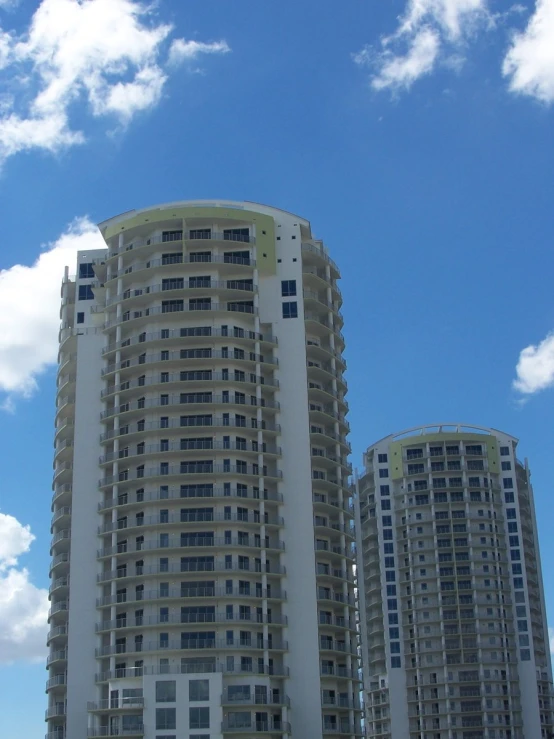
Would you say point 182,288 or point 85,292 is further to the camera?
point 85,292

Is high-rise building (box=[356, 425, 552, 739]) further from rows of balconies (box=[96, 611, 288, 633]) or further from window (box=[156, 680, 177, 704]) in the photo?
window (box=[156, 680, 177, 704])

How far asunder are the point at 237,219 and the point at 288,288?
25.5ft

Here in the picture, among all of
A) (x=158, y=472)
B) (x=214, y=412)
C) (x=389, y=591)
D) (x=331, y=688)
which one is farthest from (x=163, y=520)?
(x=389, y=591)

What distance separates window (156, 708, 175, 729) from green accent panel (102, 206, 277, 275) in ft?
129

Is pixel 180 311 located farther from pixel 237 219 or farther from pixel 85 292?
pixel 85 292

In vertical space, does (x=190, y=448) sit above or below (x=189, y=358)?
below

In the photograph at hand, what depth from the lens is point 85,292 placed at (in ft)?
331

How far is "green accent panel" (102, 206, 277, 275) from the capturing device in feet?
319

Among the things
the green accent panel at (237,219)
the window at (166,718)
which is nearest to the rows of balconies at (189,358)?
the green accent panel at (237,219)

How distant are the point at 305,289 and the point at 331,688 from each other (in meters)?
36.5

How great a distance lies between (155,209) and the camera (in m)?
99.2

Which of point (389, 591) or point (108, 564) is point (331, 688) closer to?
point (108, 564)

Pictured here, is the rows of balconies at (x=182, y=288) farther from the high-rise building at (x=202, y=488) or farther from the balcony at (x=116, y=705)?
the balcony at (x=116, y=705)

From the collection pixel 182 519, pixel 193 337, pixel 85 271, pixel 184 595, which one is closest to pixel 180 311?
pixel 193 337
